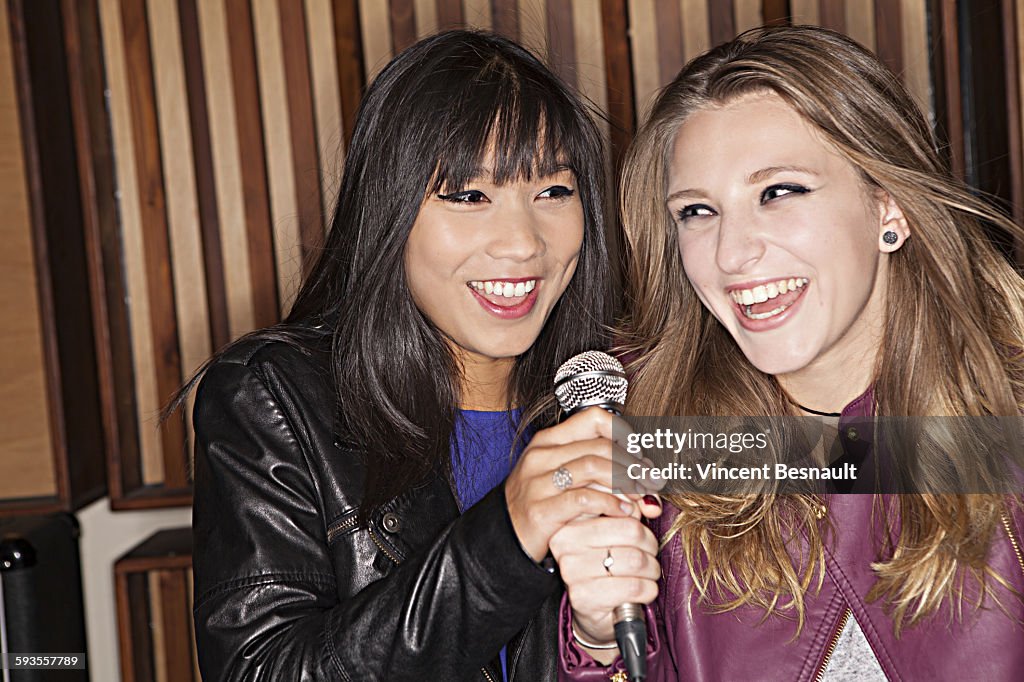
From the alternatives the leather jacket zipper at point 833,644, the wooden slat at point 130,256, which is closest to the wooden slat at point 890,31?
the leather jacket zipper at point 833,644

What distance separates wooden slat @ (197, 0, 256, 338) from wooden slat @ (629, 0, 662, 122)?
120cm

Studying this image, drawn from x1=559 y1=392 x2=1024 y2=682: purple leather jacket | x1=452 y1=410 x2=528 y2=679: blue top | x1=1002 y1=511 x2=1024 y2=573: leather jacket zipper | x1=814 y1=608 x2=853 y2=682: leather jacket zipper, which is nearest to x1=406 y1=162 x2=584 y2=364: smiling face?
x1=452 y1=410 x2=528 y2=679: blue top

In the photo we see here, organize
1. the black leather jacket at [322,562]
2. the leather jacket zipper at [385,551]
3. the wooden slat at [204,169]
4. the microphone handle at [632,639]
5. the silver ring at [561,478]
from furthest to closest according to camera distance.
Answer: the wooden slat at [204,169]
the leather jacket zipper at [385,551]
the black leather jacket at [322,562]
the silver ring at [561,478]
the microphone handle at [632,639]

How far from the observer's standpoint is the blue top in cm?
185

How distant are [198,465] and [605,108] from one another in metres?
1.86

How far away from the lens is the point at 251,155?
3.05 metres

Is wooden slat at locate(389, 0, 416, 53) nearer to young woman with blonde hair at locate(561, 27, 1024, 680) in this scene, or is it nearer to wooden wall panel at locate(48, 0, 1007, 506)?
wooden wall panel at locate(48, 0, 1007, 506)

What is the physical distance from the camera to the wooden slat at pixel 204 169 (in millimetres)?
3029

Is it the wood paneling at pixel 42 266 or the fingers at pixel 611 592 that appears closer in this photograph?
the fingers at pixel 611 592

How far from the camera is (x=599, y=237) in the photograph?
6.46ft

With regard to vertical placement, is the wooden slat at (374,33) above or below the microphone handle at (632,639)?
above

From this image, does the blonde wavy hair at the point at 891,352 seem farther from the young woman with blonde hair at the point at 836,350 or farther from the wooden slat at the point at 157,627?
the wooden slat at the point at 157,627

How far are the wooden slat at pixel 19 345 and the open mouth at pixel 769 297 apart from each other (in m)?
2.01

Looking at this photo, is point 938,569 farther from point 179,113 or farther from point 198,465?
point 179,113
